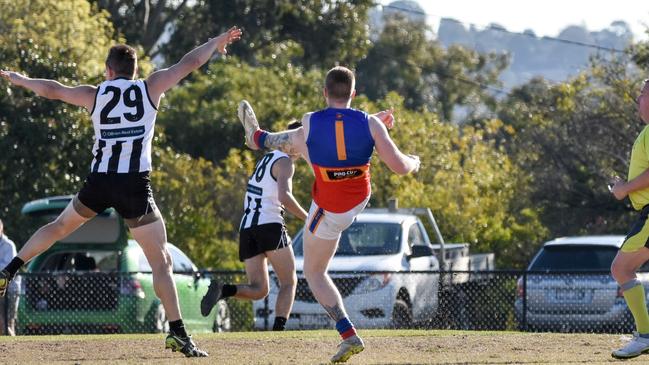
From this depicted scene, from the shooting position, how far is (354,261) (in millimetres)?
17938

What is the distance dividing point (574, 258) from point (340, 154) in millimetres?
9975

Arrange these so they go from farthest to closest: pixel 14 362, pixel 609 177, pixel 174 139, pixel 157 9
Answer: pixel 157 9, pixel 174 139, pixel 609 177, pixel 14 362

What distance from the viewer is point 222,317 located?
1927 cm

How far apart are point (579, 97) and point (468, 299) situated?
13012 millimetres

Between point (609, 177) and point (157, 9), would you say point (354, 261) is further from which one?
point (157, 9)

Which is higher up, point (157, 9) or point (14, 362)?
point (157, 9)

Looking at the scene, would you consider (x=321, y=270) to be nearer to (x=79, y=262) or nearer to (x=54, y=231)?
(x=54, y=231)

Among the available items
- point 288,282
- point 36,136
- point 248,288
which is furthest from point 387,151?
point 36,136

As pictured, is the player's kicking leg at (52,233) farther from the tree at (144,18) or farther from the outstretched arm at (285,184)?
the tree at (144,18)

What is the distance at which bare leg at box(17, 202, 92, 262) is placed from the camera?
1008 cm

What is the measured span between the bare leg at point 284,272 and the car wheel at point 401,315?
362cm

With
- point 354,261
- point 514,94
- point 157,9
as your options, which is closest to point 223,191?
point 354,261

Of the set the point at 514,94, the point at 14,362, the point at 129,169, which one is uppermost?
the point at 514,94

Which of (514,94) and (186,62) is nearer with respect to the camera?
(186,62)
